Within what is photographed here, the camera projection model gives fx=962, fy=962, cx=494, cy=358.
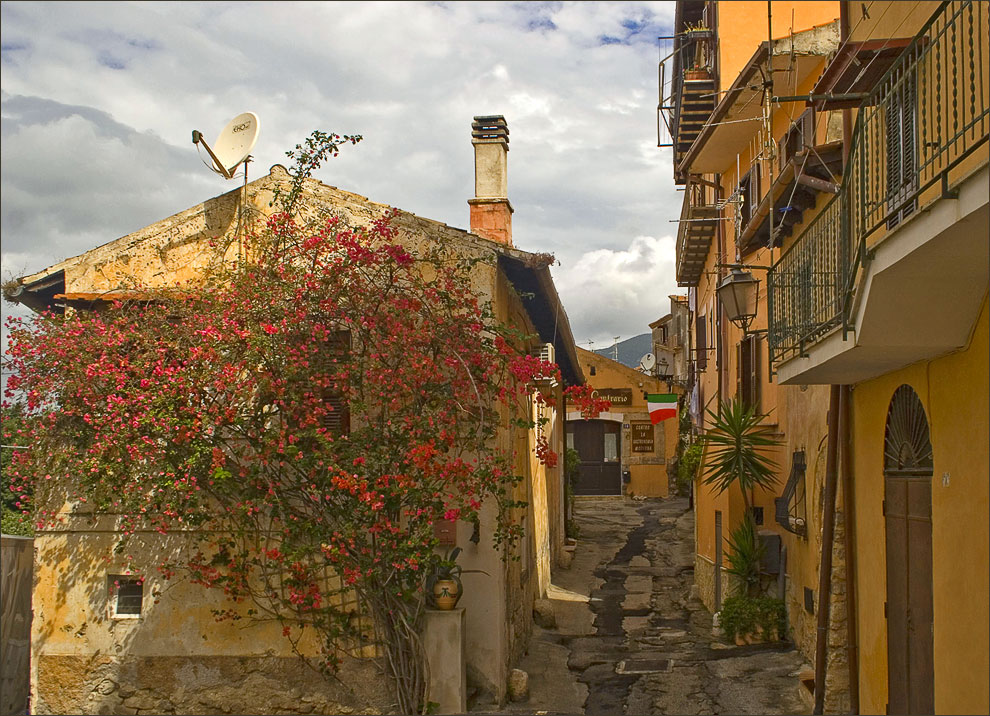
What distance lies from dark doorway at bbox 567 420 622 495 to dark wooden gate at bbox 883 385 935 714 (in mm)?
24051

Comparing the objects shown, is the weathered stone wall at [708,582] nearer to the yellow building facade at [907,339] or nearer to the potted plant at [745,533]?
the potted plant at [745,533]

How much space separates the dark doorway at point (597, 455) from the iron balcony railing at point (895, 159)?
75.2 ft

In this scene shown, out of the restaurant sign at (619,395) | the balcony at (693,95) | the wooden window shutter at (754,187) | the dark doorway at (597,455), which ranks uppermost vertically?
the balcony at (693,95)

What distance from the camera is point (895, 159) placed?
687 cm

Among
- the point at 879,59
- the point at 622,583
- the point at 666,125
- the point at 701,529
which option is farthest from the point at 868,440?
the point at 666,125

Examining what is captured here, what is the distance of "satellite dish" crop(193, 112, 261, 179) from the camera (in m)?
10.8

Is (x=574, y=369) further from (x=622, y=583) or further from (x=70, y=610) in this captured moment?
(x=70, y=610)

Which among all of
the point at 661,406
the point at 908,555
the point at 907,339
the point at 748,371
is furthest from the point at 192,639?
the point at 661,406

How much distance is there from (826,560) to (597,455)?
75.8 feet

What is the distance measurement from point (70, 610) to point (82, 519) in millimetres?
964

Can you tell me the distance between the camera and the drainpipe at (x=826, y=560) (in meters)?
8.91

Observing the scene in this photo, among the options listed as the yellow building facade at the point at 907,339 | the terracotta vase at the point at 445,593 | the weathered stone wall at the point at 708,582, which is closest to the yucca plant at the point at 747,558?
the weathered stone wall at the point at 708,582

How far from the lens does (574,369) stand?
747 inches

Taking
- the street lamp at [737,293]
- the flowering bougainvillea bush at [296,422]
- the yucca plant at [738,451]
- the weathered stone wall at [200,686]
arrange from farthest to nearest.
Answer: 1. the yucca plant at [738,451]
2. the street lamp at [737,293]
3. the weathered stone wall at [200,686]
4. the flowering bougainvillea bush at [296,422]
